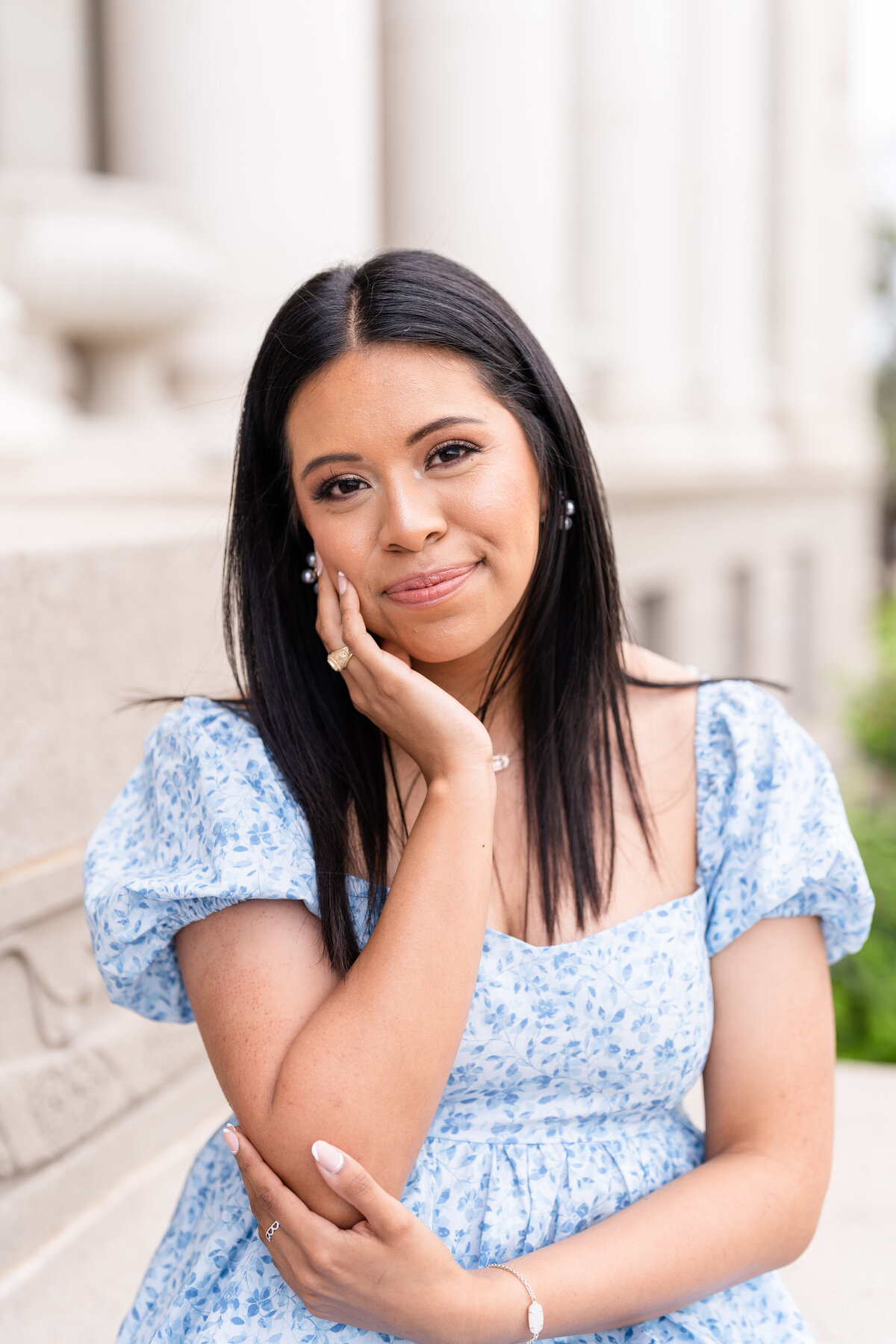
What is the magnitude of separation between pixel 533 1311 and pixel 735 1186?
1.04 feet

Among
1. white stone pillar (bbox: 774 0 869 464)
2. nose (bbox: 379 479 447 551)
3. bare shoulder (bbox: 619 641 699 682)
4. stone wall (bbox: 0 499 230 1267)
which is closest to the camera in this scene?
nose (bbox: 379 479 447 551)

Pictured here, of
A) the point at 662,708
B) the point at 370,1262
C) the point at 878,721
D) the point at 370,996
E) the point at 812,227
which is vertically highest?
the point at 812,227

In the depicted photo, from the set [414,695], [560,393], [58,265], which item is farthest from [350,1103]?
[58,265]

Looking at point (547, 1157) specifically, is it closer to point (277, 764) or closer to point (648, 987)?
point (648, 987)

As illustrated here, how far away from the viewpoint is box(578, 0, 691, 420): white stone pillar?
26.6 feet

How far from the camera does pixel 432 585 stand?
164 cm

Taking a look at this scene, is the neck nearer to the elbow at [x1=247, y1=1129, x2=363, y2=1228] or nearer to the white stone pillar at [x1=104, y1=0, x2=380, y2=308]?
the elbow at [x1=247, y1=1129, x2=363, y2=1228]

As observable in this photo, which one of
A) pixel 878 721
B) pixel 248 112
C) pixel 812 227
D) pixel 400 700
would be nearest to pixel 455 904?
pixel 400 700

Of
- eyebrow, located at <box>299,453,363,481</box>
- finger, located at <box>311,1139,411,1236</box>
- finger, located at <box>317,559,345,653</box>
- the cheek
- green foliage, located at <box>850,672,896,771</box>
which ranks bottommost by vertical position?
green foliage, located at <box>850,672,896,771</box>

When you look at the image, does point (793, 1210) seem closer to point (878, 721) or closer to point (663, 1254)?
point (663, 1254)

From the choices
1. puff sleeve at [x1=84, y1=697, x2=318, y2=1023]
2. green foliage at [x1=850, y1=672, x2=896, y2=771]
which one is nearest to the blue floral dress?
puff sleeve at [x1=84, y1=697, x2=318, y2=1023]

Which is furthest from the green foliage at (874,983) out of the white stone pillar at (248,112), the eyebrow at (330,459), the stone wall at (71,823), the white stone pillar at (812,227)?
the white stone pillar at (812,227)

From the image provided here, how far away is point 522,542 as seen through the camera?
1.70 metres

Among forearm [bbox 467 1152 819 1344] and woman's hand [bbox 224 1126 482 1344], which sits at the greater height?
woman's hand [bbox 224 1126 482 1344]
